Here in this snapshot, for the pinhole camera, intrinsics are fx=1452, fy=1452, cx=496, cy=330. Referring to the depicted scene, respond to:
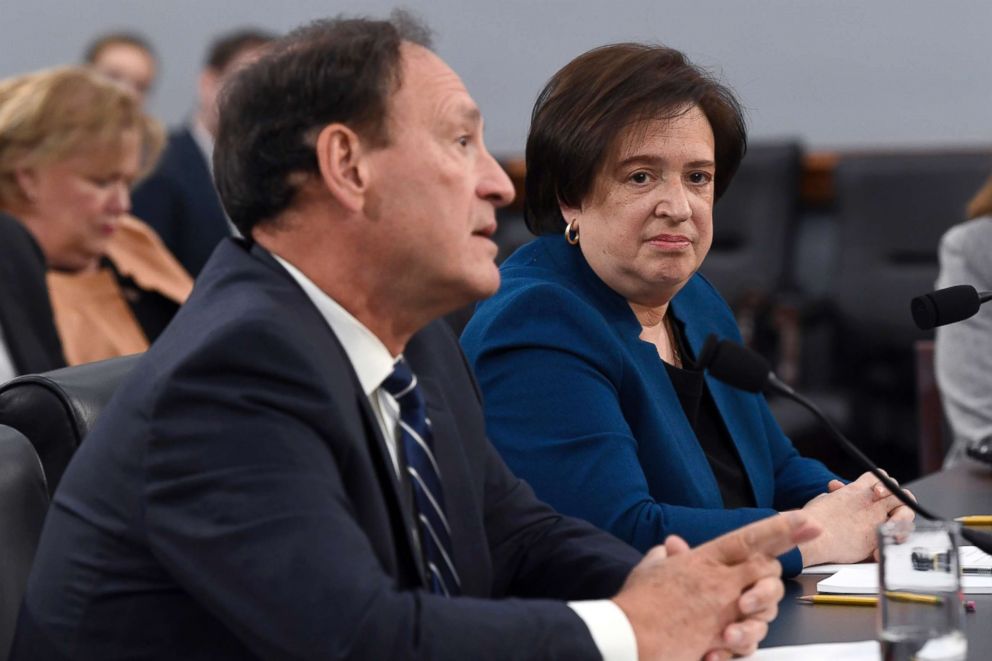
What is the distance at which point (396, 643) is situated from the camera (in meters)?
1.08

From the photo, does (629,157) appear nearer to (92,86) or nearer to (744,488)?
(744,488)

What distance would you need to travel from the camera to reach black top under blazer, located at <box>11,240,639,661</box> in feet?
3.52

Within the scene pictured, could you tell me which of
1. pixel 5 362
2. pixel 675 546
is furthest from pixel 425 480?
pixel 5 362

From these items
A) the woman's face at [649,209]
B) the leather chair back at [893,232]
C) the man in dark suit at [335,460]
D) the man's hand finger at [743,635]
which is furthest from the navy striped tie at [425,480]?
the leather chair back at [893,232]

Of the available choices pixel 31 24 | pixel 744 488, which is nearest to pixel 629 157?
pixel 744 488

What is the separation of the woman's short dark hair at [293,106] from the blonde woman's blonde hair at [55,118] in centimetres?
233

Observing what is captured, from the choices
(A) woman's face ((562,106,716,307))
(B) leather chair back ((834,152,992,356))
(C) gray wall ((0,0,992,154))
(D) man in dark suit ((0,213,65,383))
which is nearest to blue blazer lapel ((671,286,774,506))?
(A) woman's face ((562,106,716,307))

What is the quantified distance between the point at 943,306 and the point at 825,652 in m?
0.52

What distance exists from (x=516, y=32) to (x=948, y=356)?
3.12 metres

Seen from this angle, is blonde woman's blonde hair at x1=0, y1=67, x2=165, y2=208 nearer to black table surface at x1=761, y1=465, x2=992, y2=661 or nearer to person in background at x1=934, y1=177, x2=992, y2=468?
person in background at x1=934, y1=177, x2=992, y2=468

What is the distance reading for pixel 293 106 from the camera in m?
1.25

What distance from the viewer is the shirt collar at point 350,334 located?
127 centimetres

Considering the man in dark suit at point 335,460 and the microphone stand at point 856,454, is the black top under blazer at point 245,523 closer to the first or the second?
Result: the man in dark suit at point 335,460

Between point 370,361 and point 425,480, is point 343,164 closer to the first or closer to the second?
point 370,361
